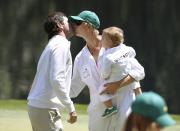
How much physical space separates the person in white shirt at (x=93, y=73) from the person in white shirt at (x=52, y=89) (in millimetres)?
367

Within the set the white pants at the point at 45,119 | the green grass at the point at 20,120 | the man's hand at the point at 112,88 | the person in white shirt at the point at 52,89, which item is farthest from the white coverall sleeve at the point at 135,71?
the green grass at the point at 20,120

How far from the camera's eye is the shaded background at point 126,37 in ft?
44.2

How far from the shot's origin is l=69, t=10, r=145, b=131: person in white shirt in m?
5.34

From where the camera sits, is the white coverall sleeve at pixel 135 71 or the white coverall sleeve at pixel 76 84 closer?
the white coverall sleeve at pixel 135 71

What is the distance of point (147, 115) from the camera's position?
10.9 ft

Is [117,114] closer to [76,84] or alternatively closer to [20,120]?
[76,84]

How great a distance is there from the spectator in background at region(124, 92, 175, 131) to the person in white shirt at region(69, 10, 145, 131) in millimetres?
1920

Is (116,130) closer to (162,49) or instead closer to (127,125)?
(127,125)

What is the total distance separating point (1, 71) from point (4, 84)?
10.5 inches

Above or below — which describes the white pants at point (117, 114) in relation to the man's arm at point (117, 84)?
below

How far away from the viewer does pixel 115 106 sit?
17.5ft

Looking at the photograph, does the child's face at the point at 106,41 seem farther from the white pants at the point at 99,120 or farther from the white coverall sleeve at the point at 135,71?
the white pants at the point at 99,120

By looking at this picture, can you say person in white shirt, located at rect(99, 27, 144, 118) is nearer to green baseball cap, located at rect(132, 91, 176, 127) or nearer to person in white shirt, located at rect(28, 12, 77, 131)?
person in white shirt, located at rect(28, 12, 77, 131)

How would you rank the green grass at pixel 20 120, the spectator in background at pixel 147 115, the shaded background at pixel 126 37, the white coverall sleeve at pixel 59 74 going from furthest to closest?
the shaded background at pixel 126 37, the green grass at pixel 20 120, the white coverall sleeve at pixel 59 74, the spectator in background at pixel 147 115
